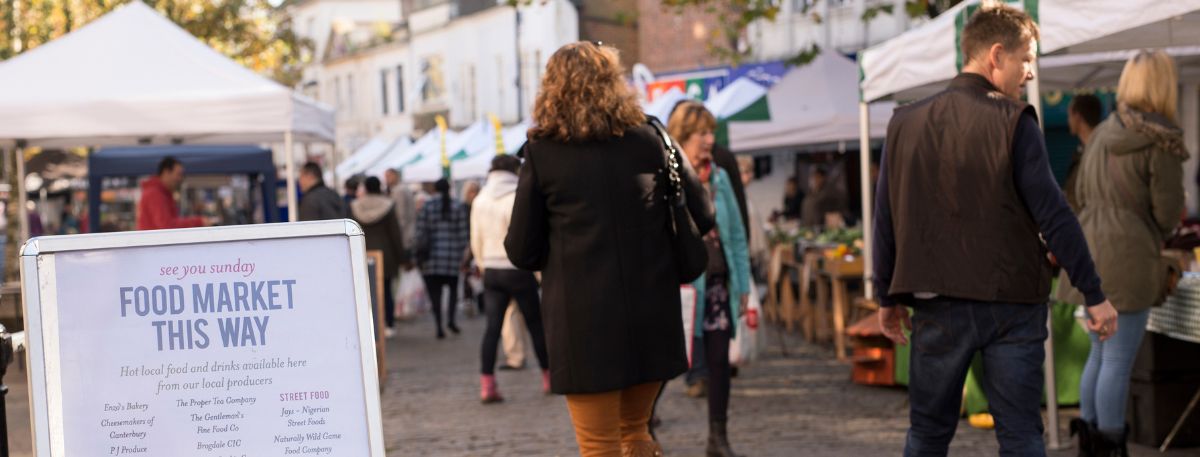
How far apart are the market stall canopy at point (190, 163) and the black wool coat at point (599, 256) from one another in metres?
12.3

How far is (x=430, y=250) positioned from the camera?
14.6m

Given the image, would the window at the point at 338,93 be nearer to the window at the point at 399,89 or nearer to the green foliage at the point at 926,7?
the window at the point at 399,89

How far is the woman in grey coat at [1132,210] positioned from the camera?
590cm

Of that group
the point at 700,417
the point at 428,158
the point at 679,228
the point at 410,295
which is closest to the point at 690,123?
the point at 679,228

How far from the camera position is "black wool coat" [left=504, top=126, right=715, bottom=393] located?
14.8 ft

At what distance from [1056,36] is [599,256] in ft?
9.23

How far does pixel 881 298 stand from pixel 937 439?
49 cm

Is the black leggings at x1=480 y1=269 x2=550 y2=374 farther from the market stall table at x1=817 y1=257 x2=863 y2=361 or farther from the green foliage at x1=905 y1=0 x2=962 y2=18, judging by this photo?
the green foliage at x1=905 y1=0 x2=962 y2=18

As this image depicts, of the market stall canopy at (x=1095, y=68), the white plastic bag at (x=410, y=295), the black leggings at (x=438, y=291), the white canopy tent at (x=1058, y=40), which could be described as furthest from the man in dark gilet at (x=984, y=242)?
the white plastic bag at (x=410, y=295)

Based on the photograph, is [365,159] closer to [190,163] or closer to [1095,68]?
[190,163]

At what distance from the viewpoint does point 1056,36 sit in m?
6.27

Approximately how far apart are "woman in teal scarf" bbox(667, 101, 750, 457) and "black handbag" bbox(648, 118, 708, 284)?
170cm

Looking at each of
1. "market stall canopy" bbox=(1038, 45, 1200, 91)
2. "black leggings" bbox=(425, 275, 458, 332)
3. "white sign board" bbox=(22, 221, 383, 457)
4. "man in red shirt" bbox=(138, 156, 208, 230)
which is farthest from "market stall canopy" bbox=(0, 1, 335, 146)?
"white sign board" bbox=(22, 221, 383, 457)

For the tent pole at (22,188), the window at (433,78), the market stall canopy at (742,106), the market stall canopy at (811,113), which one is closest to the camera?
the tent pole at (22,188)
